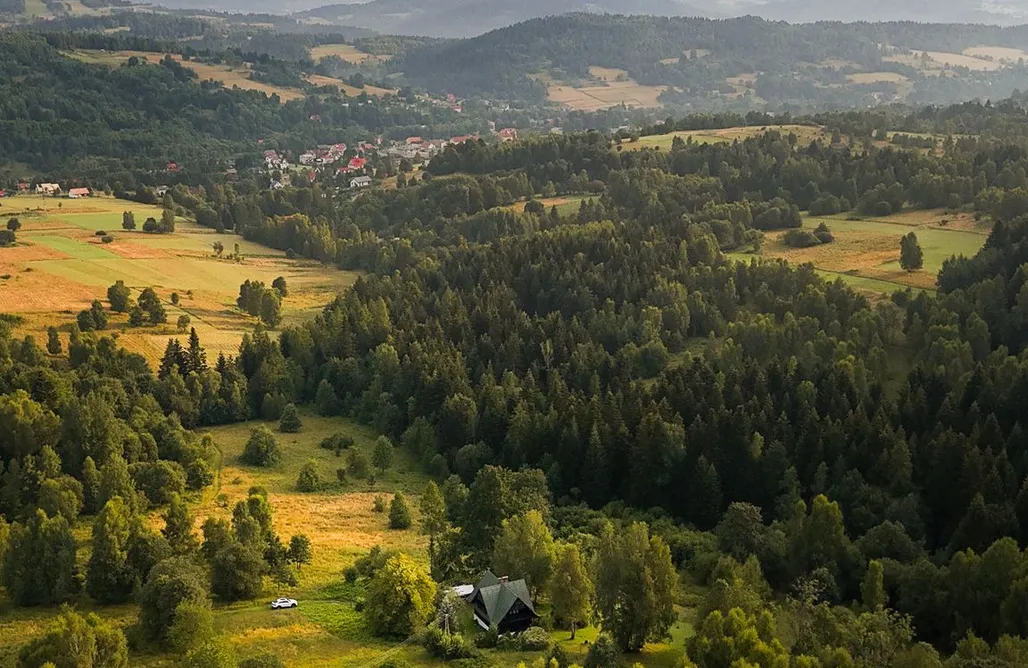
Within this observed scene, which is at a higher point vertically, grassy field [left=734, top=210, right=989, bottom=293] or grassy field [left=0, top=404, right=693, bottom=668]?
grassy field [left=734, top=210, right=989, bottom=293]

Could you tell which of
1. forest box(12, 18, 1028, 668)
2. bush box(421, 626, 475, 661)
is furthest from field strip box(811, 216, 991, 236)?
bush box(421, 626, 475, 661)

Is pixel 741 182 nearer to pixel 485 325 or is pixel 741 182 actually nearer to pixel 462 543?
pixel 485 325

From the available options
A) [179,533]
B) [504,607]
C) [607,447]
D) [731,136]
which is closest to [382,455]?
[607,447]

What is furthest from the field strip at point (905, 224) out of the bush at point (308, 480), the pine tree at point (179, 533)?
the pine tree at point (179, 533)

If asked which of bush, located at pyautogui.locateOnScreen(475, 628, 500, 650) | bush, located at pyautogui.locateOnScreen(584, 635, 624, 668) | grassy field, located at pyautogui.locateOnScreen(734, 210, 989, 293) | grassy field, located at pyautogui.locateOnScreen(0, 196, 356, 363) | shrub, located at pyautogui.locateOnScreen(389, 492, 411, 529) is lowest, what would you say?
shrub, located at pyautogui.locateOnScreen(389, 492, 411, 529)

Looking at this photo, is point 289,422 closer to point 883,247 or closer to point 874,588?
point 874,588

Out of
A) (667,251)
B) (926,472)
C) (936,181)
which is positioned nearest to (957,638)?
(926,472)

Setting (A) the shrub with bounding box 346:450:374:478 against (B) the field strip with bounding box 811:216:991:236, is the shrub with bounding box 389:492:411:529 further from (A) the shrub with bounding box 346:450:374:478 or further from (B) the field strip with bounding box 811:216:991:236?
(B) the field strip with bounding box 811:216:991:236
